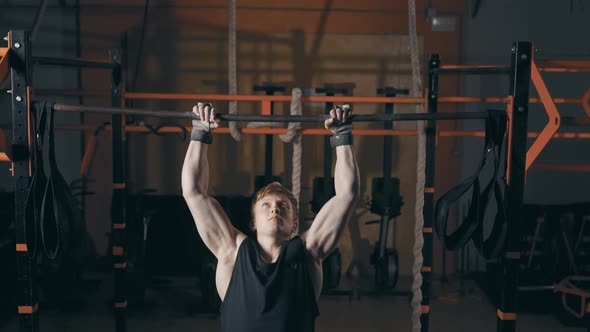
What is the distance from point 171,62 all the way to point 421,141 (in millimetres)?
2926

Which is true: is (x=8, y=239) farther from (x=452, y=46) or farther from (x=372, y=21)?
(x=452, y=46)

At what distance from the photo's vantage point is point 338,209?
93.7 inches

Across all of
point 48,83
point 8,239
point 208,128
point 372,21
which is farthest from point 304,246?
point 48,83

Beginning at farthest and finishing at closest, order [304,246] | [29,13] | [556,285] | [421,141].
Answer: [29,13]
[556,285]
[421,141]
[304,246]

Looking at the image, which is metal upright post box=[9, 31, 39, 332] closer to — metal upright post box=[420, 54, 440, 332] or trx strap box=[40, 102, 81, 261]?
trx strap box=[40, 102, 81, 261]

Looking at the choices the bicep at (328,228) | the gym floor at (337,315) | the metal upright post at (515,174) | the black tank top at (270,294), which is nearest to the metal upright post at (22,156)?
the black tank top at (270,294)

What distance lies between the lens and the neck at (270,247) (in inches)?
92.7

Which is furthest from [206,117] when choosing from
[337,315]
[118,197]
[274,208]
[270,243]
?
[337,315]

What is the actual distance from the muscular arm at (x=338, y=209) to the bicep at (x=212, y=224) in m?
0.31

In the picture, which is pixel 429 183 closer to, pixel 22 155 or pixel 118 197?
pixel 118 197

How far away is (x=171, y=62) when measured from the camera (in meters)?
5.61

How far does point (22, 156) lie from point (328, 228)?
1.30 metres

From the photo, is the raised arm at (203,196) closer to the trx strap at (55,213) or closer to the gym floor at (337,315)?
the trx strap at (55,213)

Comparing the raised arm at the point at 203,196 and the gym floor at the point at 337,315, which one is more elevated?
the raised arm at the point at 203,196
